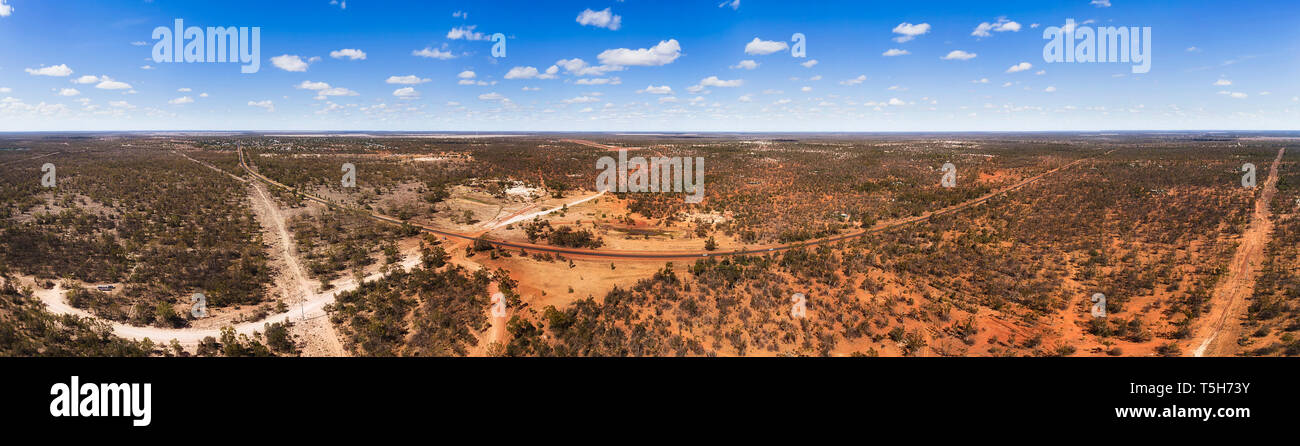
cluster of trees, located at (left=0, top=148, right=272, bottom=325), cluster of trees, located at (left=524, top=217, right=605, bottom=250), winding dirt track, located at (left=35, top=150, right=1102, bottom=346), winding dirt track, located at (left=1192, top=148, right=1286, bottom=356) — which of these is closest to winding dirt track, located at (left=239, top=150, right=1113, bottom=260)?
winding dirt track, located at (left=35, top=150, right=1102, bottom=346)

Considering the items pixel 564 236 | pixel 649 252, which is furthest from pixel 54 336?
pixel 649 252

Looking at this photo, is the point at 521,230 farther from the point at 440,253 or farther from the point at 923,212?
the point at 923,212

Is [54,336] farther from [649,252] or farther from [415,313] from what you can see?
[649,252]

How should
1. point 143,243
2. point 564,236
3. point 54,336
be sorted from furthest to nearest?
point 564,236 < point 143,243 < point 54,336

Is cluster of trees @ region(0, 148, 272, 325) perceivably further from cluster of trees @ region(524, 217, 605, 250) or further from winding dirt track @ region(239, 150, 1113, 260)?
cluster of trees @ region(524, 217, 605, 250)

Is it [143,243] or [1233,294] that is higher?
[143,243]

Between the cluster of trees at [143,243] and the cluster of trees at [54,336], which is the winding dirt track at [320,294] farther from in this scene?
the cluster of trees at [143,243]

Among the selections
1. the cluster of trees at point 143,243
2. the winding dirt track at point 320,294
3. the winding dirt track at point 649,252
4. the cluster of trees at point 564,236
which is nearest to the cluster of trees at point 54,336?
the winding dirt track at point 320,294
